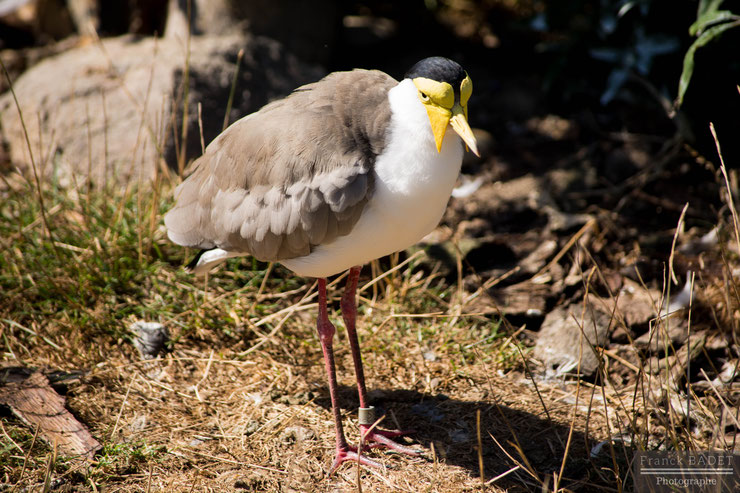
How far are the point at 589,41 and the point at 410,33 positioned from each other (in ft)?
7.27

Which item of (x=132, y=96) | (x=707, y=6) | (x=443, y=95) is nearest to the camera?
(x=443, y=95)

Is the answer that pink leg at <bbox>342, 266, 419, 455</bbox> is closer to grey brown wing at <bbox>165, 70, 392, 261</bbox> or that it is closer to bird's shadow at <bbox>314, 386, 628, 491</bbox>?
bird's shadow at <bbox>314, 386, 628, 491</bbox>

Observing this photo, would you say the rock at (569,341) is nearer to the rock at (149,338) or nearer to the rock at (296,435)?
the rock at (296,435)

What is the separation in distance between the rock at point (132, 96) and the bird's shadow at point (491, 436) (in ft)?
7.88

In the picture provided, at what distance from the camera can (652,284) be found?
13.7ft

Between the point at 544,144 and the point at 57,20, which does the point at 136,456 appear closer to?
the point at 544,144

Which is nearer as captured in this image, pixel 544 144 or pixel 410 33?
pixel 544 144

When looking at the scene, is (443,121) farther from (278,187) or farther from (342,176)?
(278,187)

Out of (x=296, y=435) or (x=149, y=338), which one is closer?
(x=296, y=435)

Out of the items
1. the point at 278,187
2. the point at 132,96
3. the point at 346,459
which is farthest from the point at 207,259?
the point at 132,96

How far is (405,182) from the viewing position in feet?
8.80

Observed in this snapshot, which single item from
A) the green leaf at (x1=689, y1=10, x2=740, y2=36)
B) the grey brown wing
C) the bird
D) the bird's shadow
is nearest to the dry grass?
the bird's shadow

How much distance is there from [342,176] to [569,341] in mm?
1768

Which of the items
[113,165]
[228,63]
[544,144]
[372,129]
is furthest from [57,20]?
[372,129]
